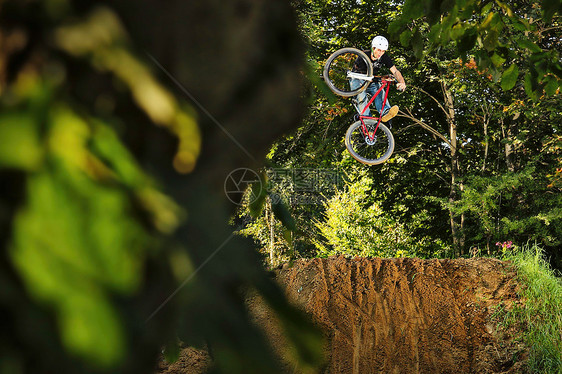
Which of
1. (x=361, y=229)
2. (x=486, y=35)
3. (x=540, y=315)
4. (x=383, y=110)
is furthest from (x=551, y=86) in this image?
(x=361, y=229)

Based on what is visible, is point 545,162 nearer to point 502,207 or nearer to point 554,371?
point 502,207

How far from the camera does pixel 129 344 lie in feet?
1.07

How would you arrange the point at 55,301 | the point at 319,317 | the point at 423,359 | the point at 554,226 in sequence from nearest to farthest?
the point at 55,301 → the point at 423,359 → the point at 319,317 → the point at 554,226

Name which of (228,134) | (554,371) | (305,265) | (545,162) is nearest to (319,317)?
(305,265)

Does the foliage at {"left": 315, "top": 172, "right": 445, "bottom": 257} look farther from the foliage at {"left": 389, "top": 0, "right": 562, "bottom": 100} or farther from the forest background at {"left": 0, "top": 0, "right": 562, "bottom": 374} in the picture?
the forest background at {"left": 0, "top": 0, "right": 562, "bottom": 374}

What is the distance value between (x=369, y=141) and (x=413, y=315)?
7.80 feet

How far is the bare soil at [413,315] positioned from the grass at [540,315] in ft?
0.41

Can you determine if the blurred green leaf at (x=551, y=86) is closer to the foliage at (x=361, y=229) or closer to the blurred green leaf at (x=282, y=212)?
the blurred green leaf at (x=282, y=212)

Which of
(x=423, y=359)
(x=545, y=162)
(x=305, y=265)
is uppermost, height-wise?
(x=545, y=162)

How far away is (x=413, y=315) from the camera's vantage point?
20.8ft

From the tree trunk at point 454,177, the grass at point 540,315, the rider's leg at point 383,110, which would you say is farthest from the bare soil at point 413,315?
the tree trunk at point 454,177

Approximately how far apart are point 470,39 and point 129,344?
8.44 feet

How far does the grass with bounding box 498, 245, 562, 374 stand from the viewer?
547 centimetres

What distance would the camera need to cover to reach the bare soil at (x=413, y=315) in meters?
5.95
